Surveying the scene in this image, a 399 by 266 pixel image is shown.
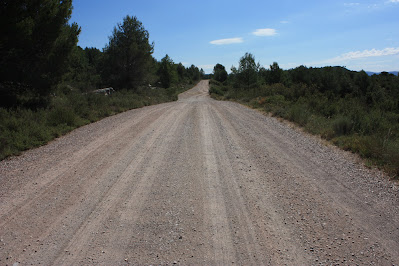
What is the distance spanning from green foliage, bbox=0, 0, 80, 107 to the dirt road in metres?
6.23

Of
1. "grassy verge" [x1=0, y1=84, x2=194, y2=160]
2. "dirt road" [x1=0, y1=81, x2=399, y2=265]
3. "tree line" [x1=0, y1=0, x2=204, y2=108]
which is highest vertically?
A: "tree line" [x1=0, y1=0, x2=204, y2=108]

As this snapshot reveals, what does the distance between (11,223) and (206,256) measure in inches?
113

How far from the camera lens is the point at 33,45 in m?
12.4

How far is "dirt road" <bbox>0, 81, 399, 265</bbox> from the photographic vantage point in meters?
3.38

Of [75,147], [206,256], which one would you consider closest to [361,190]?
[206,256]

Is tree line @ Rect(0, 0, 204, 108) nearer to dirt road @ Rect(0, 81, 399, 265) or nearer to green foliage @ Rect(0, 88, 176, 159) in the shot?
green foliage @ Rect(0, 88, 176, 159)

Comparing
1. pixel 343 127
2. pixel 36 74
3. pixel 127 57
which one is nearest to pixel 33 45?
pixel 36 74

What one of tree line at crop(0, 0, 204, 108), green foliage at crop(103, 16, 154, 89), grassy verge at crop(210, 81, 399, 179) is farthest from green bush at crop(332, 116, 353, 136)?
green foliage at crop(103, 16, 154, 89)

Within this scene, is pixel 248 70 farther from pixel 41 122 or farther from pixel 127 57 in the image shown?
pixel 41 122

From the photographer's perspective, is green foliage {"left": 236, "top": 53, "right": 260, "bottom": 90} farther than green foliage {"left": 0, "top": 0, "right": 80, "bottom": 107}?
Yes

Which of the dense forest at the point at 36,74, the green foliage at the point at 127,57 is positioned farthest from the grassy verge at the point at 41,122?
the green foliage at the point at 127,57

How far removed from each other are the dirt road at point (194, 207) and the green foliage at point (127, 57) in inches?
→ 931

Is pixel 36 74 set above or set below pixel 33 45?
below

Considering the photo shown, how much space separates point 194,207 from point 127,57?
92.9 ft
